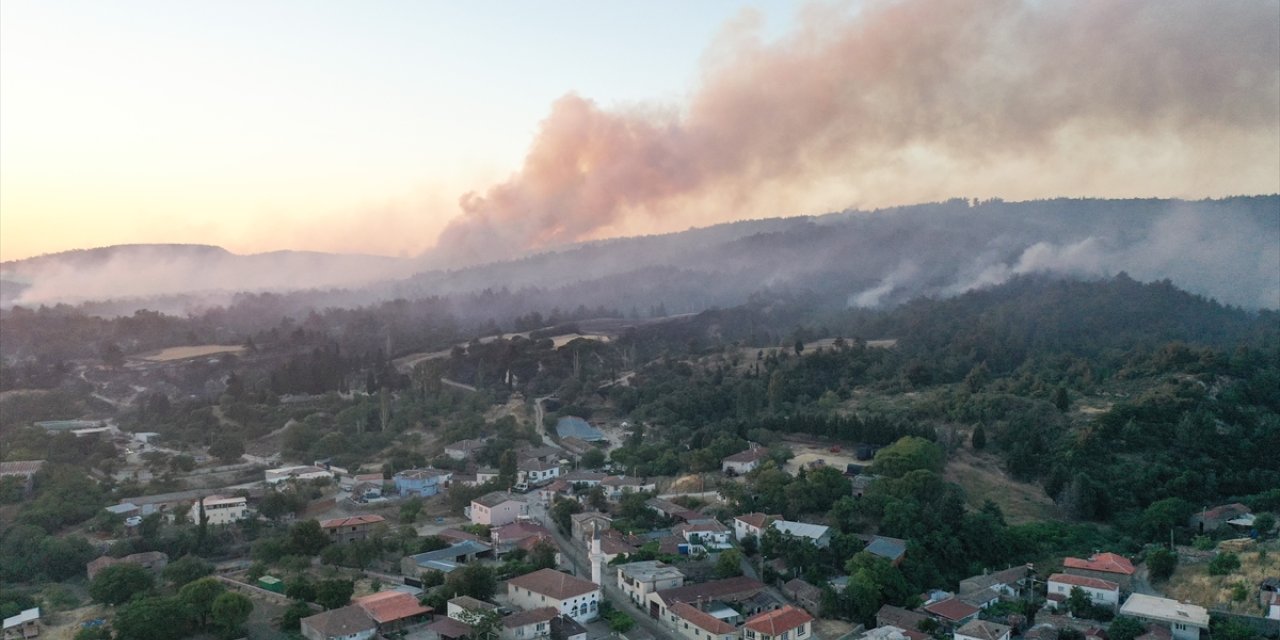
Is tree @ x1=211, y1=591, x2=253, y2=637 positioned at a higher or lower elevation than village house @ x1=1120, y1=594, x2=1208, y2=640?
higher

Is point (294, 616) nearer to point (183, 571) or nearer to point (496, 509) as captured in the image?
point (183, 571)

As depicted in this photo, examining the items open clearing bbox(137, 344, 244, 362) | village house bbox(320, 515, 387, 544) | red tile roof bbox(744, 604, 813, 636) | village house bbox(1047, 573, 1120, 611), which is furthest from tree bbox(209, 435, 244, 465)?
Answer: village house bbox(1047, 573, 1120, 611)

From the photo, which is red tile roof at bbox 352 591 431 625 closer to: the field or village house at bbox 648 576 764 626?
village house at bbox 648 576 764 626

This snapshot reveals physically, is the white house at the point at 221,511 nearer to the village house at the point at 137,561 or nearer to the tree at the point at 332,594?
the village house at the point at 137,561

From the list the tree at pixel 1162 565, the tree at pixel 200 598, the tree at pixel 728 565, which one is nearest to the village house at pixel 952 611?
the tree at pixel 728 565

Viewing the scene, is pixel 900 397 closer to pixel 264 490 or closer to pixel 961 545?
pixel 961 545

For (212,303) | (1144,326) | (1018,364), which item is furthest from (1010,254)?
(212,303)
